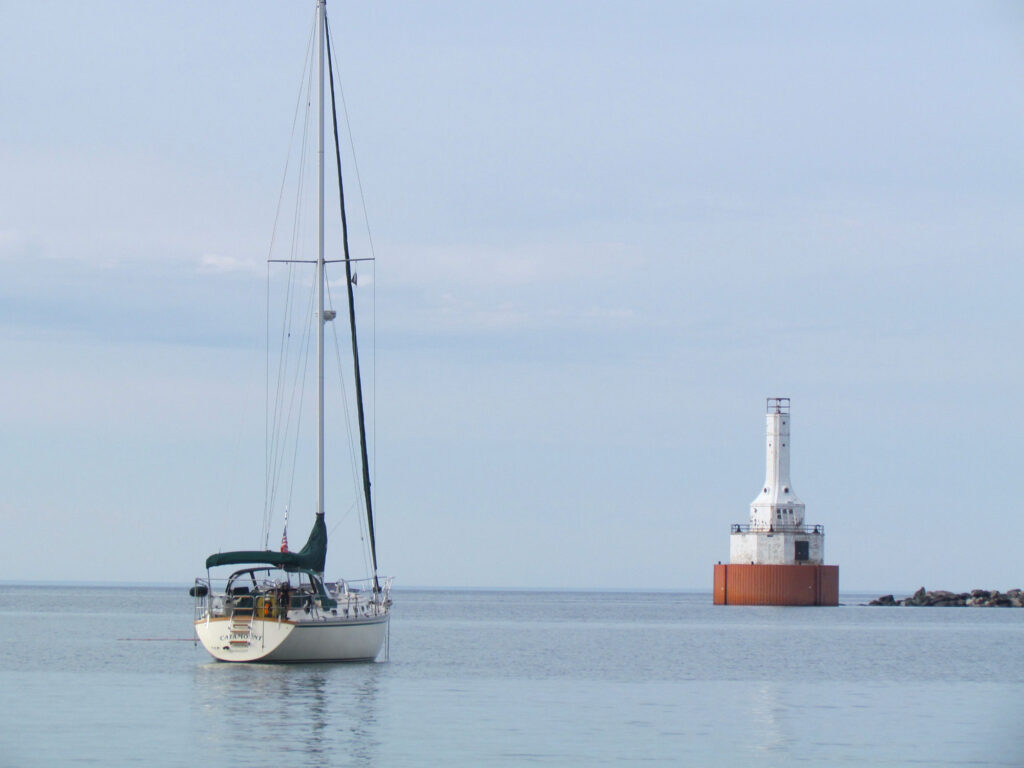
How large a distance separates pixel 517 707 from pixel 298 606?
775cm

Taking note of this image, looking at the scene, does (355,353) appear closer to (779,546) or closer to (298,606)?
(298,606)

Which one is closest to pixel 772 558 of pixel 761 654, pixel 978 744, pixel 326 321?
pixel 761 654

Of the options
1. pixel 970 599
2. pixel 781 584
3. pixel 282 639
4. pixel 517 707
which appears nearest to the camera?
pixel 517 707

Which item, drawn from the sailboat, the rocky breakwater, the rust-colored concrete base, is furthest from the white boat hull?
the rocky breakwater

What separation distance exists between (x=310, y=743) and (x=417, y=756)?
90.6 inches

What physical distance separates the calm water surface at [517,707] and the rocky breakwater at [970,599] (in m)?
96.8

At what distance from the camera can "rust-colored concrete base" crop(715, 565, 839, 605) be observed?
108562 millimetres

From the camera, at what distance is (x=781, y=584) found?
10850 cm

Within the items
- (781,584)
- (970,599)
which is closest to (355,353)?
(781,584)

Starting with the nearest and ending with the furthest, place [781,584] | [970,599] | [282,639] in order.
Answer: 1. [282,639]
2. [781,584]
3. [970,599]

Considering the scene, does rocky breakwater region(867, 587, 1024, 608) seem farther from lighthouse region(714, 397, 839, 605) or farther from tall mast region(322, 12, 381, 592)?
tall mast region(322, 12, 381, 592)

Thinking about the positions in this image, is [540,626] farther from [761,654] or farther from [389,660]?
[389,660]

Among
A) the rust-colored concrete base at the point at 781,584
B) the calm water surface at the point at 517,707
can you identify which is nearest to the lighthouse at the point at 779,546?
the rust-colored concrete base at the point at 781,584

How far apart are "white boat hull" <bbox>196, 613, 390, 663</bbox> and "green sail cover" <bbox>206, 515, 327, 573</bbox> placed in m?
1.46
